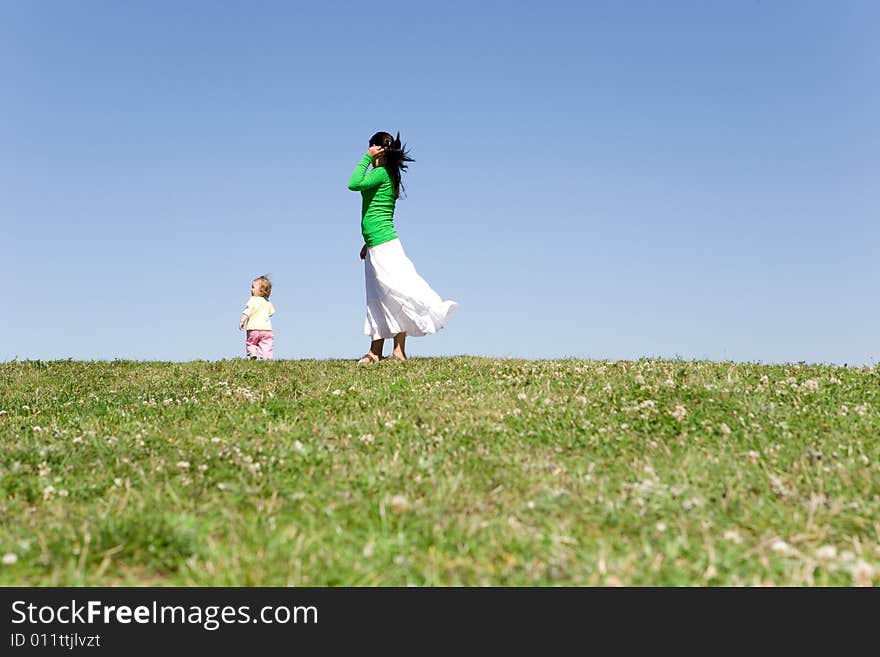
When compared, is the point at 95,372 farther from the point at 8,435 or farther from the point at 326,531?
the point at 326,531

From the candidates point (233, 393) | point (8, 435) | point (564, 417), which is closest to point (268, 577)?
point (564, 417)

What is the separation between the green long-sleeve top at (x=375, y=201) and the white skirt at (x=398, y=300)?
259 mm

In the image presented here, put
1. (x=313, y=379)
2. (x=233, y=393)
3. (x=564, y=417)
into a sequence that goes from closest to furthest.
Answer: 1. (x=564, y=417)
2. (x=233, y=393)
3. (x=313, y=379)

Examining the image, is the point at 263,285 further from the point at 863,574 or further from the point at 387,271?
the point at 863,574

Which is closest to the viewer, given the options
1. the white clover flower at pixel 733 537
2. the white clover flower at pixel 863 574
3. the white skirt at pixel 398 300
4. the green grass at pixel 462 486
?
the white clover flower at pixel 863 574

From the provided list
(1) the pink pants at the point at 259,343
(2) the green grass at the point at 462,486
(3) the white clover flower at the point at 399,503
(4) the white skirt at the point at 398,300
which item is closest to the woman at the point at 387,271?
(4) the white skirt at the point at 398,300

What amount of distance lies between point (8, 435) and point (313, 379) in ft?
18.6

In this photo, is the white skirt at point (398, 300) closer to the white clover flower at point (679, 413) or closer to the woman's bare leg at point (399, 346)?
the woman's bare leg at point (399, 346)

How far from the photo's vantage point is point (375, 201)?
18.5m

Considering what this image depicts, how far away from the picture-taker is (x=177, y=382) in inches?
627

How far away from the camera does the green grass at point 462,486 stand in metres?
5.14

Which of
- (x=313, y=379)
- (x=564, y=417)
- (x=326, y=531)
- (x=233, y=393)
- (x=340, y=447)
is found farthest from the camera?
(x=313, y=379)
